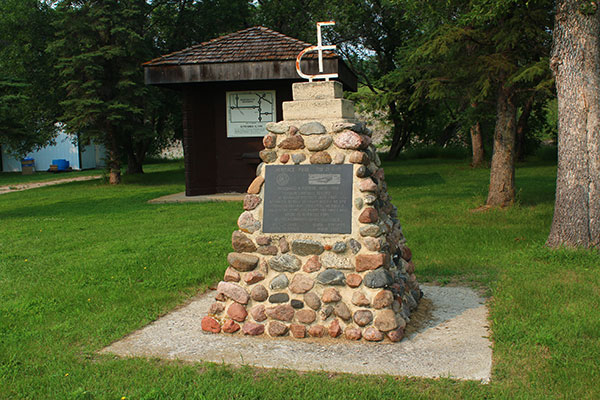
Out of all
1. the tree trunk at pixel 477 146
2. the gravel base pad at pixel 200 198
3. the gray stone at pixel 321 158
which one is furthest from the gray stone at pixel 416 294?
the tree trunk at pixel 477 146

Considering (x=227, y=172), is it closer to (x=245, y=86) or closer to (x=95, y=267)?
(x=245, y=86)

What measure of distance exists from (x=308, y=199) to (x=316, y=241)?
1.33 ft

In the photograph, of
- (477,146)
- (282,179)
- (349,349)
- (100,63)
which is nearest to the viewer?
(349,349)

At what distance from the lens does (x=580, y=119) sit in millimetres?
8273

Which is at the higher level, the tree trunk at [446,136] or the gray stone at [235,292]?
the tree trunk at [446,136]

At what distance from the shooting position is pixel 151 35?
82.3 feet

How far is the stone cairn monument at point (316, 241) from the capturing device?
17.5 ft

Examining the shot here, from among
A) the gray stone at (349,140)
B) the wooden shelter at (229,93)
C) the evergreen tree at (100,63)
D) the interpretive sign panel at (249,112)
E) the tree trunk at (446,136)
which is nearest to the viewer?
the gray stone at (349,140)

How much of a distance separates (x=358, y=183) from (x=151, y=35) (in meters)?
21.7

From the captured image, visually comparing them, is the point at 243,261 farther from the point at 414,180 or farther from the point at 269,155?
the point at 414,180

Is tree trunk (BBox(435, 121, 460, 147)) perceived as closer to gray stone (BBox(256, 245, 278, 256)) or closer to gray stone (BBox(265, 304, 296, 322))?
gray stone (BBox(256, 245, 278, 256))

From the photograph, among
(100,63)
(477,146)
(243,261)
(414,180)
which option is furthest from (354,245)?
(477,146)

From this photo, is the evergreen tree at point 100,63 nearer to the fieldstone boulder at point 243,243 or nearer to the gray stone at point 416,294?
the fieldstone boulder at point 243,243

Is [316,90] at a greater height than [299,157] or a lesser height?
greater
